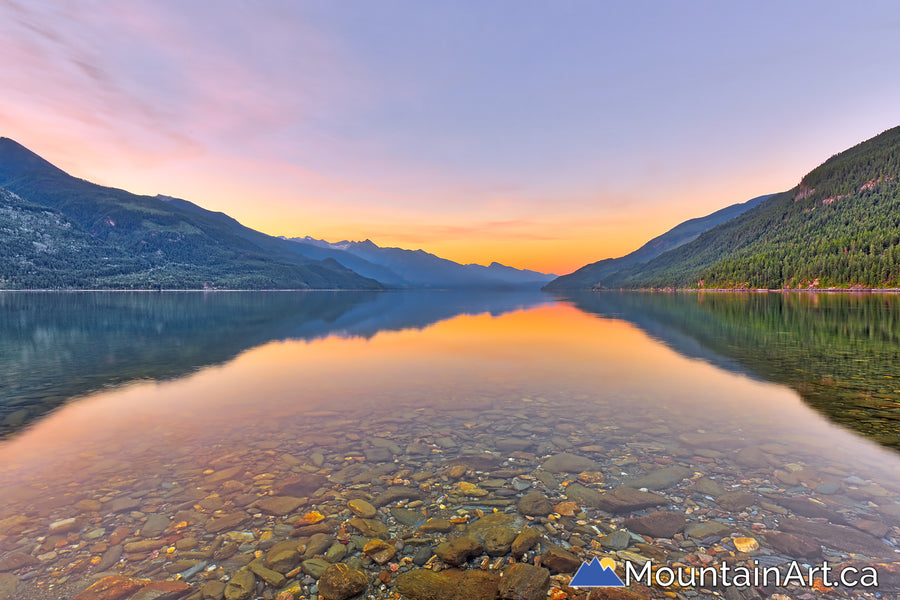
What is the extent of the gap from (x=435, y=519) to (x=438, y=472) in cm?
261

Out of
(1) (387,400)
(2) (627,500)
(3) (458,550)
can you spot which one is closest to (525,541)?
(3) (458,550)

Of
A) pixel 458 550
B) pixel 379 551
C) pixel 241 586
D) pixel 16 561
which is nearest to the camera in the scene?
pixel 241 586

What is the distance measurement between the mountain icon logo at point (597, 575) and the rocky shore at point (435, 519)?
18cm

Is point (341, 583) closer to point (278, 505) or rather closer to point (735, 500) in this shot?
point (278, 505)

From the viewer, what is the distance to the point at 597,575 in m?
7.89

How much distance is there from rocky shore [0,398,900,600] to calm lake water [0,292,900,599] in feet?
0.21

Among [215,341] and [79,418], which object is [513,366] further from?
[215,341]

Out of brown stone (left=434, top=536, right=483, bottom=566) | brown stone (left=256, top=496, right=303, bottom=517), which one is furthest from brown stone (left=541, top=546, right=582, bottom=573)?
brown stone (left=256, top=496, right=303, bottom=517)

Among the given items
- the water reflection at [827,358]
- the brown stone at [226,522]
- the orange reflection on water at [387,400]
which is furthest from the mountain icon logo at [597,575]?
the water reflection at [827,358]

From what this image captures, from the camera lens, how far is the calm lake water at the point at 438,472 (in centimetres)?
839

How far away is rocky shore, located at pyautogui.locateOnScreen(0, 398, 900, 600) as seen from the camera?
7625 mm

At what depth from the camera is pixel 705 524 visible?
9.38 m

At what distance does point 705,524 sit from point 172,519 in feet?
44.0

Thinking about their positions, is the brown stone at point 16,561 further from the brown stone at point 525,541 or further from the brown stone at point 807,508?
the brown stone at point 807,508
